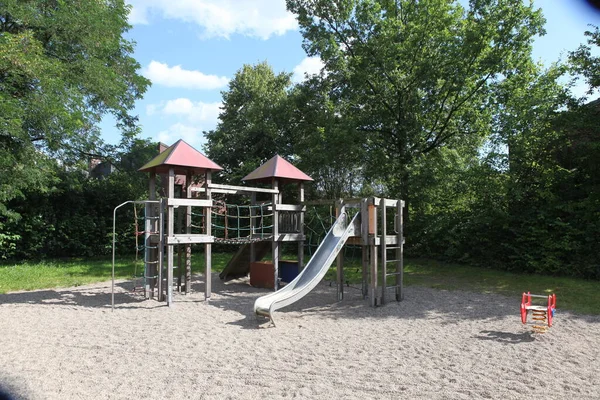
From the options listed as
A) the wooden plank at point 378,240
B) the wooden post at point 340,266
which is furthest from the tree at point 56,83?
the wooden plank at point 378,240

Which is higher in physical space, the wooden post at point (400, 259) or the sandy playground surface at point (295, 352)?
the wooden post at point (400, 259)

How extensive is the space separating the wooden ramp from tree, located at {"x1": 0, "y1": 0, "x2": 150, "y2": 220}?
762 centimetres

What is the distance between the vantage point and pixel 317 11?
20.2 metres

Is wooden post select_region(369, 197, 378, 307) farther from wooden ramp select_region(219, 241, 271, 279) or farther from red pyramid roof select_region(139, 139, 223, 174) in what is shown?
wooden ramp select_region(219, 241, 271, 279)

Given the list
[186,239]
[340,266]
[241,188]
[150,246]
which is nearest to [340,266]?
[340,266]

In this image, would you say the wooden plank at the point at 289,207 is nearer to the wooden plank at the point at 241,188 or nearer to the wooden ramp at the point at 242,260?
the wooden plank at the point at 241,188

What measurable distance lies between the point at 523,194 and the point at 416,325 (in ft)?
32.5

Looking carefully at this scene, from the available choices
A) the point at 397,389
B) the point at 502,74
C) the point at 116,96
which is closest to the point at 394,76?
the point at 502,74

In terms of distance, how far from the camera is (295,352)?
5957 millimetres

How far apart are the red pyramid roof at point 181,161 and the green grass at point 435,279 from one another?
5.11m

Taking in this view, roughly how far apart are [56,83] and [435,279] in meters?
14.3

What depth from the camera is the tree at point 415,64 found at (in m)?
17.2

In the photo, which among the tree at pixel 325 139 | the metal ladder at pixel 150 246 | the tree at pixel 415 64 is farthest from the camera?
the tree at pixel 325 139

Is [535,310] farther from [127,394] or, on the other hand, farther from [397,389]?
[127,394]
